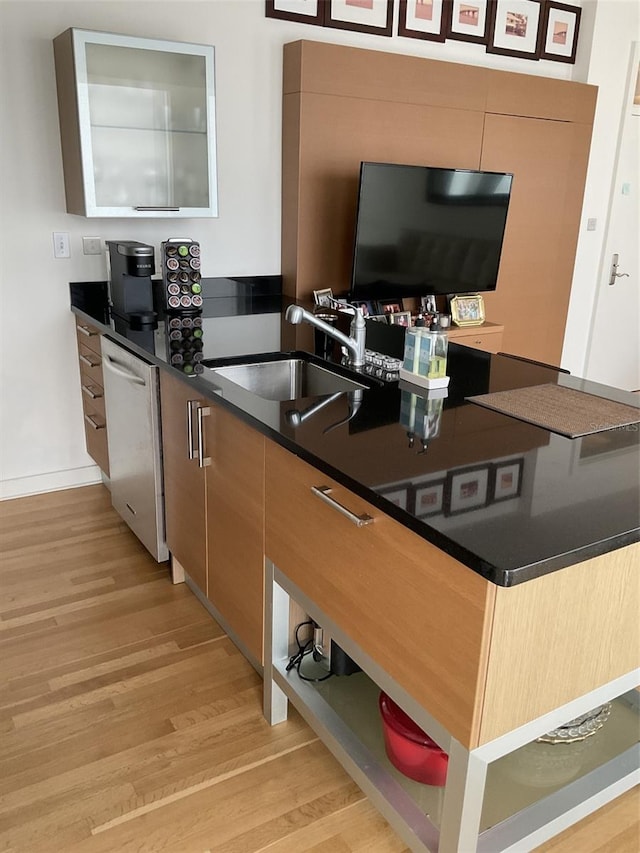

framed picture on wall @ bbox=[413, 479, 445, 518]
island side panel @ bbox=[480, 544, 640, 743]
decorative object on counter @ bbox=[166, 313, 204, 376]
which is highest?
decorative object on counter @ bbox=[166, 313, 204, 376]

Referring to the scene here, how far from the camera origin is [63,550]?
263 cm

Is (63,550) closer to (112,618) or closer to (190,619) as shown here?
(112,618)

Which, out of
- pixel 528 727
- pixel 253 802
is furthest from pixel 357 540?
pixel 253 802

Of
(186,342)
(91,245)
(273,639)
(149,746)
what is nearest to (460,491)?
(273,639)

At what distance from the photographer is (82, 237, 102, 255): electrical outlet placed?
2.90 meters

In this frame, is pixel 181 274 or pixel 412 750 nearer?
pixel 412 750

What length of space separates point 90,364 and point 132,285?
41 cm

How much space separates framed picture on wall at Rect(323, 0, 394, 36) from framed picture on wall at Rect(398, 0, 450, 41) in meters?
0.09

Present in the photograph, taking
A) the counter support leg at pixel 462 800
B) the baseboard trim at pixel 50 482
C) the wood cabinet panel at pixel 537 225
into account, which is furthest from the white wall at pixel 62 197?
the counter support leg at pixel 462 800

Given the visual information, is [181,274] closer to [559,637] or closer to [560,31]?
[559,637]

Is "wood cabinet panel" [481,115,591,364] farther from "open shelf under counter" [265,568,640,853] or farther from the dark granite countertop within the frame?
"open shelf under counter" [265,568,640,853]

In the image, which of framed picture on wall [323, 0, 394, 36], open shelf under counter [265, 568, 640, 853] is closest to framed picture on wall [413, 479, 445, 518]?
open shelf under counter [265, 568, 640, 853]

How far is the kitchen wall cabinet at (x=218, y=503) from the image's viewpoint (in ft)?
5.66

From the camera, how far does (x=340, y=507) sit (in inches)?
50.6
